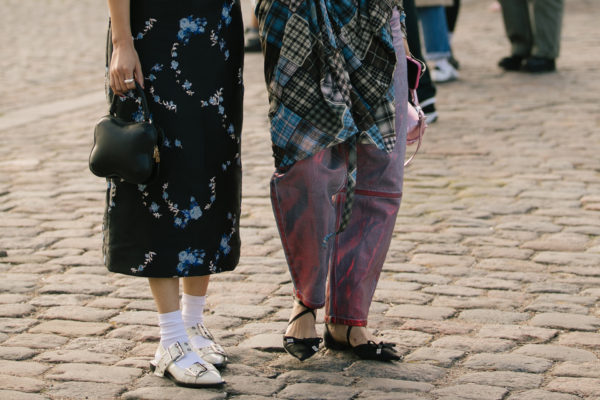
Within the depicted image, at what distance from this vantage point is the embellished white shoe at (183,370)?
3.13 meters

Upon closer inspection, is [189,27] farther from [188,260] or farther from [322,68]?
[188,260]

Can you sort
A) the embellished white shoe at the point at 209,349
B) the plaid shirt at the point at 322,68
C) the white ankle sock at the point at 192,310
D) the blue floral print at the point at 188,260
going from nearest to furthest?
the plaid shirt at the point at 322,68 → the blue floral print at the point at 188,260 → the embellished white shoe at the point at 209,349 → the white ankle sock at the point at 192,310

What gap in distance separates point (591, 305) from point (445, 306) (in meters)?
0.55

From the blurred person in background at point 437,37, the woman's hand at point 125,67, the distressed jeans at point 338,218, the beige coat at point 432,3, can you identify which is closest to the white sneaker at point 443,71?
the blurred person in background at point 437,37

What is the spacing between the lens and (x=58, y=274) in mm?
4363

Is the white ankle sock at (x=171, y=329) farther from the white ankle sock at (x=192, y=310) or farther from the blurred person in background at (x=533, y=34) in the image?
the blurred person in background at (x=533, y=34)

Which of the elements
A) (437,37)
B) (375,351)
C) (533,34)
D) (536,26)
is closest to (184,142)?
(375,351)

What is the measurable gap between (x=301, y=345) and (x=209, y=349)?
296 mm

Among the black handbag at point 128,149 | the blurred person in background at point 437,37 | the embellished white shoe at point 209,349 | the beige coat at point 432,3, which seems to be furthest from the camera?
the blurred person in background at point 437,37

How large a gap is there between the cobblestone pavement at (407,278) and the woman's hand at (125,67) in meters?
0.91

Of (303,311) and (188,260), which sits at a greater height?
(188,260)

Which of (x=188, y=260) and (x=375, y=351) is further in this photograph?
(x=375, y=351)

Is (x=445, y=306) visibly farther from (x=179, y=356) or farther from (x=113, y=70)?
(x=113, y=70)

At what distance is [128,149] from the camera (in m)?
2.94
